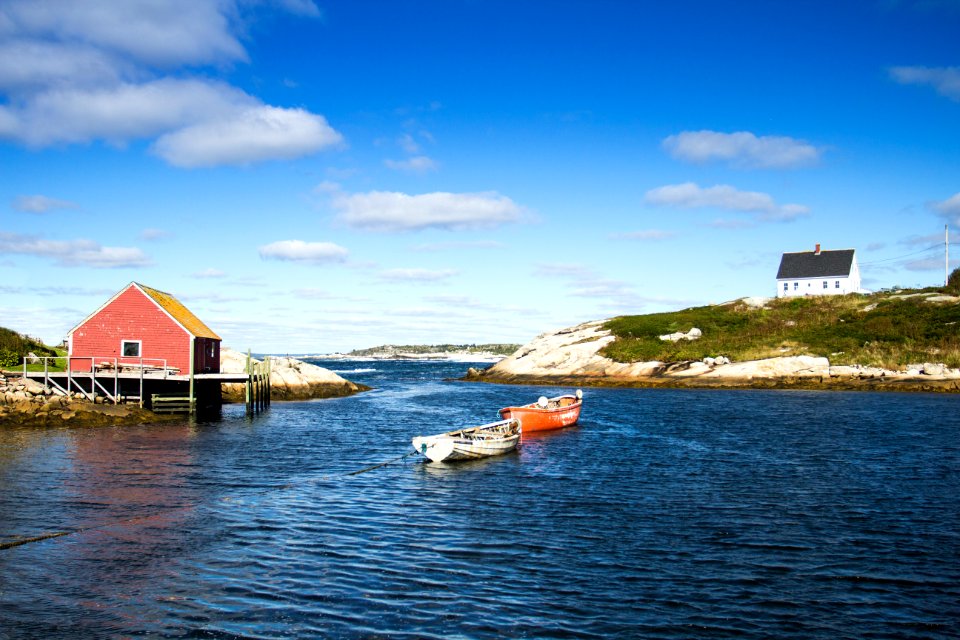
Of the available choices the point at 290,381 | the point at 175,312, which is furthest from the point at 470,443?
the point at 290,381

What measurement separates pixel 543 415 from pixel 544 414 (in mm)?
95

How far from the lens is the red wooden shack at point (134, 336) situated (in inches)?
2008

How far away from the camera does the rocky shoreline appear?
71.8m

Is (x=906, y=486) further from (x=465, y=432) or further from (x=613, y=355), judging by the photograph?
(x=613, y=355)

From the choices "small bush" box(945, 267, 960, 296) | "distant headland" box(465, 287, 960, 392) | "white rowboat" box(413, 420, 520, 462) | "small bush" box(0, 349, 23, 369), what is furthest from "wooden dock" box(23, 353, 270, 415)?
"small bush" box(945, 267, 960, 296)

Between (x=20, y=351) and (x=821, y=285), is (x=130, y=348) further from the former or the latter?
(x=821, y=285)

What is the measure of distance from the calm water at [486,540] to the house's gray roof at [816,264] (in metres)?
78.1

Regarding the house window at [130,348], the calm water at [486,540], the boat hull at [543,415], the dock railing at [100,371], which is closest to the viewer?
the calm water at [486,540]

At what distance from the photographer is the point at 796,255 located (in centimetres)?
11494

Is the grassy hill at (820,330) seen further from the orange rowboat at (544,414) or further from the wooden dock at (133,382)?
the wooden dock at (133,382)

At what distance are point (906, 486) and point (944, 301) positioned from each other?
252 feet

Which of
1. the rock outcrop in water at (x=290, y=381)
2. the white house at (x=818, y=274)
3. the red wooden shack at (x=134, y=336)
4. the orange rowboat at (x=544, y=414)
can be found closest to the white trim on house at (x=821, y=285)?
the white house at (x=818, y=274)

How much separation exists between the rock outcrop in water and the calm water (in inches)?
1116

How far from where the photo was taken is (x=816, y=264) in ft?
366
